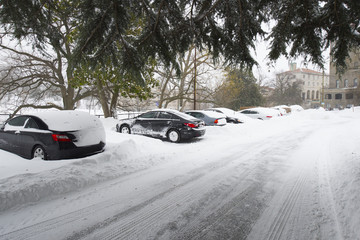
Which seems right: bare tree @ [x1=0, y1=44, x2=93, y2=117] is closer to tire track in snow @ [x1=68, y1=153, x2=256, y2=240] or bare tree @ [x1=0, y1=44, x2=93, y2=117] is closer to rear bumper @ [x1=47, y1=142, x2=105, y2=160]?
rear bumper @ [x1=47, y1=142, x2=105, y2=160]

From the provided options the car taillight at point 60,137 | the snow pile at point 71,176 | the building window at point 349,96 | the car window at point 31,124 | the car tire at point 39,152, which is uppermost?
the building window at point 349,96

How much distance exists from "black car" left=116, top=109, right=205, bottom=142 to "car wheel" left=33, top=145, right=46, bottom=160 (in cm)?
483

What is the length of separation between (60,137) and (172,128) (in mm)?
4843

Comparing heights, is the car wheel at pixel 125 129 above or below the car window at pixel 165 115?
below

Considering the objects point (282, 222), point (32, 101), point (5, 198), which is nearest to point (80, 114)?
point (5, 198)

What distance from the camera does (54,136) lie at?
4895 millimetres

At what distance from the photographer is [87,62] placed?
4.86 meters

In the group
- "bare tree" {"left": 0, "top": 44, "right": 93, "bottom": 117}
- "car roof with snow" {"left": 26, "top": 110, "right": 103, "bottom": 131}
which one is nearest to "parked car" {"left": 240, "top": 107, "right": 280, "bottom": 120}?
"bare tree" {"left": 0, "top": 44, "right": 93, "bottom": 117}

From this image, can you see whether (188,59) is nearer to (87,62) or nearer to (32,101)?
(32,101)

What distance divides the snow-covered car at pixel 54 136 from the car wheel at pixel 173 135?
364cm

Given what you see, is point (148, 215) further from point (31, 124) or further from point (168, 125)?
point (168, 125)

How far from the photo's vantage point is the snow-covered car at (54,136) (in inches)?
194

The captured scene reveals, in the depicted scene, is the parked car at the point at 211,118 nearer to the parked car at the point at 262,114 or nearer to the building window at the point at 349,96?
A: the parked car at the point at 262,114

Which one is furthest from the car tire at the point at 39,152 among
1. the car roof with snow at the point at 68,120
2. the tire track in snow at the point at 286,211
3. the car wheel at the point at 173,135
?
the tire track in snow at the point at 286,211
